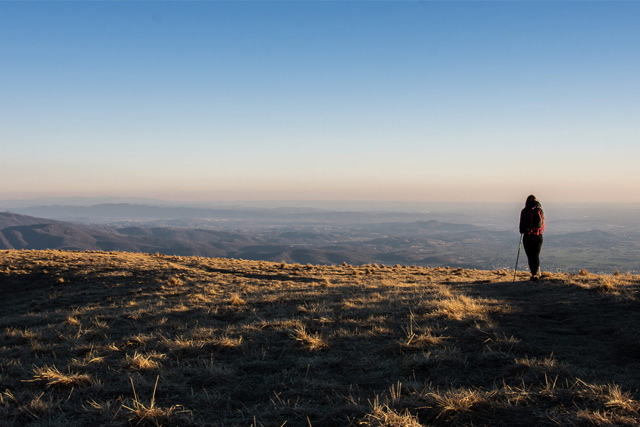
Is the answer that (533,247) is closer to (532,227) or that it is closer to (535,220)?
(532,227)

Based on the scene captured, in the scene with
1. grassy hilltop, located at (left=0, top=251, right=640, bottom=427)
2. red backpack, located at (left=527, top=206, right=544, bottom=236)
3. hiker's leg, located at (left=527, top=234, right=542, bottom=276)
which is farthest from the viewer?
hiker's leg, located at (left=527, top=234, right=542, bottom=276)

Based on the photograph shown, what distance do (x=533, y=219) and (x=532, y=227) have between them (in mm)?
319

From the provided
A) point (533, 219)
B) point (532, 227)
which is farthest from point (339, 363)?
point (533, 219)

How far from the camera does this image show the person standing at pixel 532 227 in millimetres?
13234

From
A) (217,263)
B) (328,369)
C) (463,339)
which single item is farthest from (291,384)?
(217,263)

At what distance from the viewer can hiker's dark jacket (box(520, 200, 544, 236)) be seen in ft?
43.3


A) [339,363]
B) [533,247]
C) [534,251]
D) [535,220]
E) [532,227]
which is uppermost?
[535,220]

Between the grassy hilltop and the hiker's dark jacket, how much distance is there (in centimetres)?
326

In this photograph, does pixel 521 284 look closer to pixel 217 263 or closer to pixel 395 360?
pixel 395 360

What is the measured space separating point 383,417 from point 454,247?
20027 centimetres

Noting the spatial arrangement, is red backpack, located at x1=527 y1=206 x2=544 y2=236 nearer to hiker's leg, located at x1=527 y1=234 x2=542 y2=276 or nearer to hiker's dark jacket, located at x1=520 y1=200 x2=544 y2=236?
hiker's dark jacket, located at x1=520 y1=200 x2=544 y2=236

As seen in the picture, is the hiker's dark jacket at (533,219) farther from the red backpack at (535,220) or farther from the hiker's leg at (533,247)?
the hiker's leg at (533,247)

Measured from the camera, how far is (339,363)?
5355mm

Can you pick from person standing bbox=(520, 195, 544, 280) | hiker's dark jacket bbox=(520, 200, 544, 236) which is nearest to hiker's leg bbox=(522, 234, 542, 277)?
person standing bbox=(520, 195, 544, 280)
